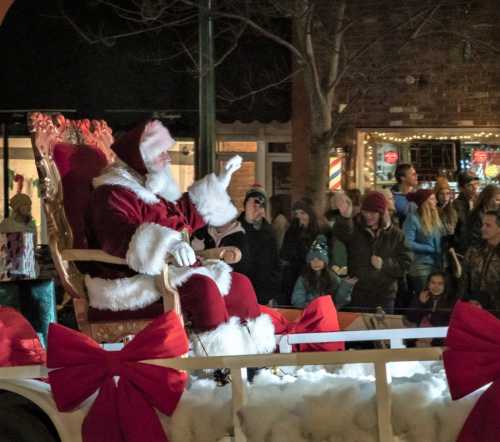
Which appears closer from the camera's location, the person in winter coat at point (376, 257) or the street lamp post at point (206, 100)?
the person in winter coat at point (376, 257)

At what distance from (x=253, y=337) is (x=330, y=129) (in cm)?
566

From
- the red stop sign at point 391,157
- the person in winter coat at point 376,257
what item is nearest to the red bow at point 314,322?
the person in winter coat at point 376,257

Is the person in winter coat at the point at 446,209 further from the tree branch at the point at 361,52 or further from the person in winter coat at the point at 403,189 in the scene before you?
the tree branch at the point at 361,52

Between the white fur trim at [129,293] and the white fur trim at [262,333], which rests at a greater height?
the white fur trim at [129,293]

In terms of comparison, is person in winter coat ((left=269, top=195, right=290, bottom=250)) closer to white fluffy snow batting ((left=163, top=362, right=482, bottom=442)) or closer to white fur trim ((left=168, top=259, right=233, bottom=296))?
white fur trim ((left=168, top=259, right=233, bottom=296))

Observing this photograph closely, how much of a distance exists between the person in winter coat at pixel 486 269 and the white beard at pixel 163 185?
2324 mm

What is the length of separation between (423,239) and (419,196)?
14.2 inches

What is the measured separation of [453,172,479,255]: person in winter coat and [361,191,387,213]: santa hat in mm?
547

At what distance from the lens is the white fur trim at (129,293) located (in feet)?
12.0

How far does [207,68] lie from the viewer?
342 inches

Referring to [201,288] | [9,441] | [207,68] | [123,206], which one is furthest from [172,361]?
[207,68]

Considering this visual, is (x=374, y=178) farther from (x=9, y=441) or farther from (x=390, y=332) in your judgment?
(x=9, y=441)

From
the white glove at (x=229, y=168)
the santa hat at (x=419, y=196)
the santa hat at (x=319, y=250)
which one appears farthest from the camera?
the santa hat at (x=419, y=196)

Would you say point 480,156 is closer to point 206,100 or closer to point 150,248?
point 206,100
